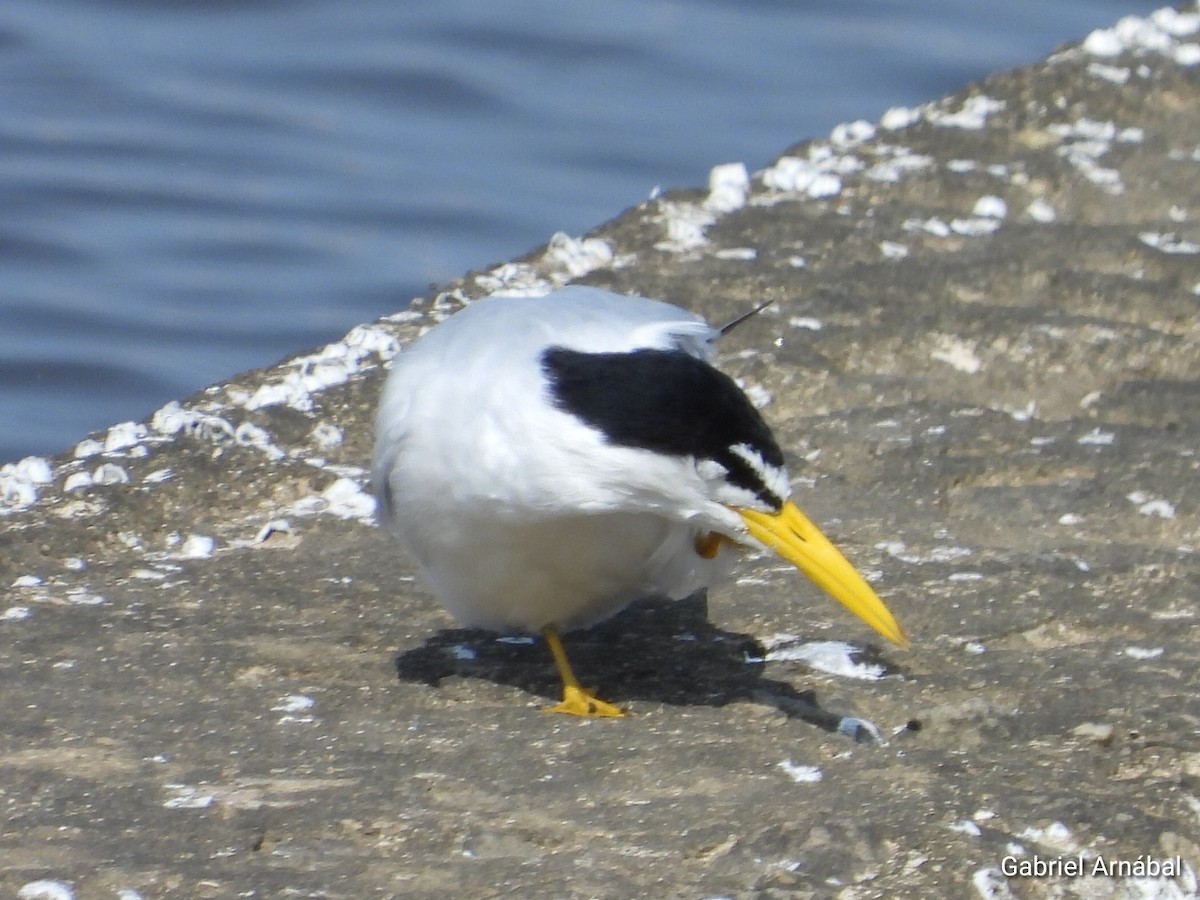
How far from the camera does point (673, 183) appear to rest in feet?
29.9

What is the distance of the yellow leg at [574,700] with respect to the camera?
329cm

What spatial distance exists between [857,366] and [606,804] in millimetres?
2061

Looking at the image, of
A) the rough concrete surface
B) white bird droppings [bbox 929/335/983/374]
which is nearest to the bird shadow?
the rough concrete surface

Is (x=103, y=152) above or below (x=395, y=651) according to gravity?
above

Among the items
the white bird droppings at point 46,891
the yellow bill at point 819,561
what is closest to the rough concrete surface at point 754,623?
the white bird droppings at point 46,891

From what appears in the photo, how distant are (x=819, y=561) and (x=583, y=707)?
19.4 inches

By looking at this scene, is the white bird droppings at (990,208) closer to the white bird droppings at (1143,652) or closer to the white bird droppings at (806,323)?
the white bird droppings at (806,323)

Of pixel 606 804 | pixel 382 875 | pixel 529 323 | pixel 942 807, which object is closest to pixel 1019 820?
pixel 942 807

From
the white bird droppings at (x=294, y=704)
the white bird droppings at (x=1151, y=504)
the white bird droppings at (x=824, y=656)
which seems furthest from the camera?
the white bird droppings at (x=1151, y=504)

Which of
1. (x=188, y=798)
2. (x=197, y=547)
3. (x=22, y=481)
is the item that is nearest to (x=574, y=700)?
(x=188, y=798)

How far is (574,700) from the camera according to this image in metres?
3.31

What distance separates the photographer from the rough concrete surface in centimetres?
275

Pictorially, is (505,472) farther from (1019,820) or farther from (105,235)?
(105,235)

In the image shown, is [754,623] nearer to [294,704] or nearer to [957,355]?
[294,704]
